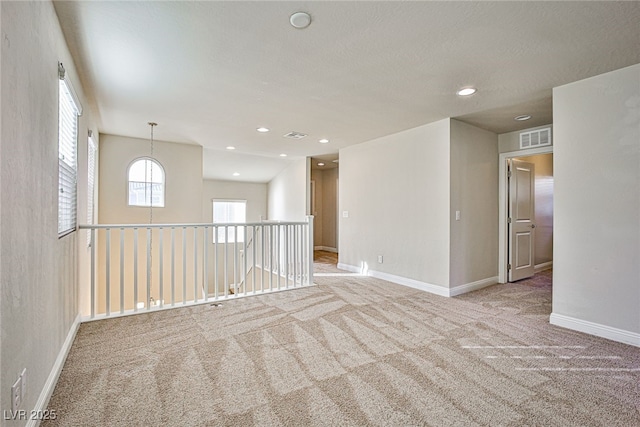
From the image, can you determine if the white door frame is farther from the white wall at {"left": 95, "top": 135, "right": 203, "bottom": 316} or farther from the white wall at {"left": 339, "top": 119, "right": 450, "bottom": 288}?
the white wall at {"left": 95, "top": 135, "right": 203, "bottom": 316}

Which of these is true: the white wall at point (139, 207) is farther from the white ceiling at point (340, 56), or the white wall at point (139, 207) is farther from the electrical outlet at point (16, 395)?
the electrical outlet at point (16, 395)

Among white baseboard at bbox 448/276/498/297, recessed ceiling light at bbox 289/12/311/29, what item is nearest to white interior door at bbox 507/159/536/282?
white baseboard at bbox 448/276/498/297

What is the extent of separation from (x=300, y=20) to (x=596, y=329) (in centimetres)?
362

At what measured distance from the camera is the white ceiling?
1.89 m

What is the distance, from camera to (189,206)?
19.2 ft

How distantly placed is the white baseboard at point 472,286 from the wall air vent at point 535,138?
207 cm

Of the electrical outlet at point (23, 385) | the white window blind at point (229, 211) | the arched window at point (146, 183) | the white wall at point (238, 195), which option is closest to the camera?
the electrical outlet at point (23, 385)

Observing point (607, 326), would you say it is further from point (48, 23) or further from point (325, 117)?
point (48, 23)

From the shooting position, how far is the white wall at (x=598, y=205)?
257 cm

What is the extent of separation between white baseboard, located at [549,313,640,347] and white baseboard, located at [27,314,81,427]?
4088 mm

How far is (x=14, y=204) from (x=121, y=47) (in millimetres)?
1569

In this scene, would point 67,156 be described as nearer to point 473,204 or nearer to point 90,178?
point 90,178

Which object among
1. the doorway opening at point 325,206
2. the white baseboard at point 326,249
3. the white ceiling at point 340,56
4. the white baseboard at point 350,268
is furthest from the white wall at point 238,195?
the white ceiling at point 340,56

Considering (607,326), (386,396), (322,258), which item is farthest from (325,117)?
(322,258)
